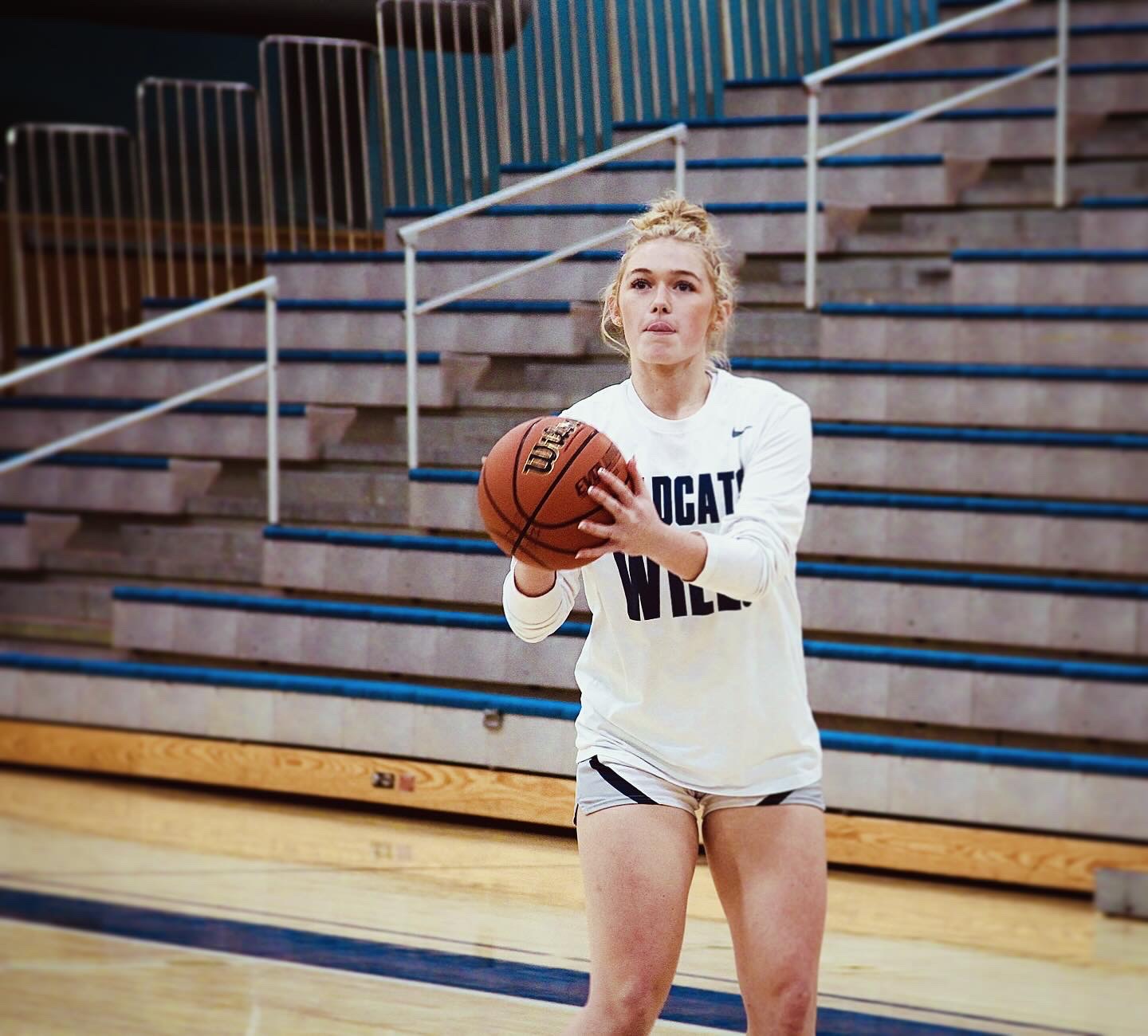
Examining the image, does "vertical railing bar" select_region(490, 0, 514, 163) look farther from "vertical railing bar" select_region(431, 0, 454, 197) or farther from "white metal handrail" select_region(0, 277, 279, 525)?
"white metal handrail" select_region(0, 277, 279, 525)

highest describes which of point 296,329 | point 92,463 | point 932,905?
point 296,329

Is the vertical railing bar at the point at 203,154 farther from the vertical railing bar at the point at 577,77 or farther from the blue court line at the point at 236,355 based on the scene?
the vertical railing bar at the point at 577,77

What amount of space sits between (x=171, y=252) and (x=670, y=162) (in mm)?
1552

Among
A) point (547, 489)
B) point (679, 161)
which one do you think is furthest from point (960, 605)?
point (547, 489)

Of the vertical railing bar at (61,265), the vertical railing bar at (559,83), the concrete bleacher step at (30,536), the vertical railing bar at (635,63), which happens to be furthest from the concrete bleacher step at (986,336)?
the concrete bleacher step at (30,536)

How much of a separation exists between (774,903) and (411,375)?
1.53 meters

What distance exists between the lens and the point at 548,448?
5.58 feet

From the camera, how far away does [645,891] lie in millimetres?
1668

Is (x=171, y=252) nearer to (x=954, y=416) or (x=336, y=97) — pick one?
(x=336, y=97)

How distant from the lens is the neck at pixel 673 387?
182 cm

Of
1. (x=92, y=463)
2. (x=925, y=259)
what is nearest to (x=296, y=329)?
(x=92, y=463)

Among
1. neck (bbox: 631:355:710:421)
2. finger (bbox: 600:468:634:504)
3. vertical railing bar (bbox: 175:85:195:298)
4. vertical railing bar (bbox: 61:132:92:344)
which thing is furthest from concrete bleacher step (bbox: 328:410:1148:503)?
finger (bbox: 600:468:634:504)

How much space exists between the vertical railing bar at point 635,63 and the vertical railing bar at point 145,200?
724 mm

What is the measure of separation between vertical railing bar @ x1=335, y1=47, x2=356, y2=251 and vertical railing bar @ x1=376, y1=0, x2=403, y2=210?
0.04 meters
